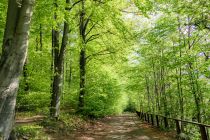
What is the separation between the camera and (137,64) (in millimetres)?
26297

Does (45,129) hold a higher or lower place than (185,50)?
lower

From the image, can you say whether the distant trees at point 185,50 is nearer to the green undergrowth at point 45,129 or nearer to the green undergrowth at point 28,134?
the green undergrowth at point 45,129

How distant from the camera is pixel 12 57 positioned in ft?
18.3

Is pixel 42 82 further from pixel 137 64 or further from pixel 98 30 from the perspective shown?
pixel 137 64

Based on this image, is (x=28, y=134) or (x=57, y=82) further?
(x=57, y=82)

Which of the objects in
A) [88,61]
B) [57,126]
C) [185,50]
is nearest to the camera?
[57,126]

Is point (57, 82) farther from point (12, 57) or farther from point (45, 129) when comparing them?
point (12, 57)

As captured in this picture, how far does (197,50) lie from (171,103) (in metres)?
5.11

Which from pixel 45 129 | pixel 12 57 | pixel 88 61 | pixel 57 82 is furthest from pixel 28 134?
pixel 88 61

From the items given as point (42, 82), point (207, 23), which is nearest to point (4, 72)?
point (42, 82)

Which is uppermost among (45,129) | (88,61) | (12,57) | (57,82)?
(88,61)

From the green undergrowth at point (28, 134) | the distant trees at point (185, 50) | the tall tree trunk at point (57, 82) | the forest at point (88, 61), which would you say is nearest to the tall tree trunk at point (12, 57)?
the forest at point (88, 61)

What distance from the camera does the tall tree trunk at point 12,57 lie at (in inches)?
212

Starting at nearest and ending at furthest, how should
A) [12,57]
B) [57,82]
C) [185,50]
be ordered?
1. [12,57]
2. [57,82]
3. [185,50]
